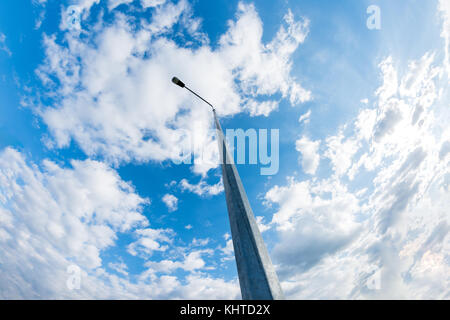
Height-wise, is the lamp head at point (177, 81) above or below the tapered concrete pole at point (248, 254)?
above

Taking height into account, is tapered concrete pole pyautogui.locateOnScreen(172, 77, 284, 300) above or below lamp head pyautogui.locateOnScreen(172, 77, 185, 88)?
→ below

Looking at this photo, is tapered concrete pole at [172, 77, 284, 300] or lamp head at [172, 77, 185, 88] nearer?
tapered concrete pole at [172, 77, 284, 300]

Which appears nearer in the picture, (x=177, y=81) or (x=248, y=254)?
(x=248, y=254)

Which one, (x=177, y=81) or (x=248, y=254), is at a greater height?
(x=177, y=81)

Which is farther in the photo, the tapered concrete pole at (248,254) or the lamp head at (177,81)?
the lamp head at (177,81)
